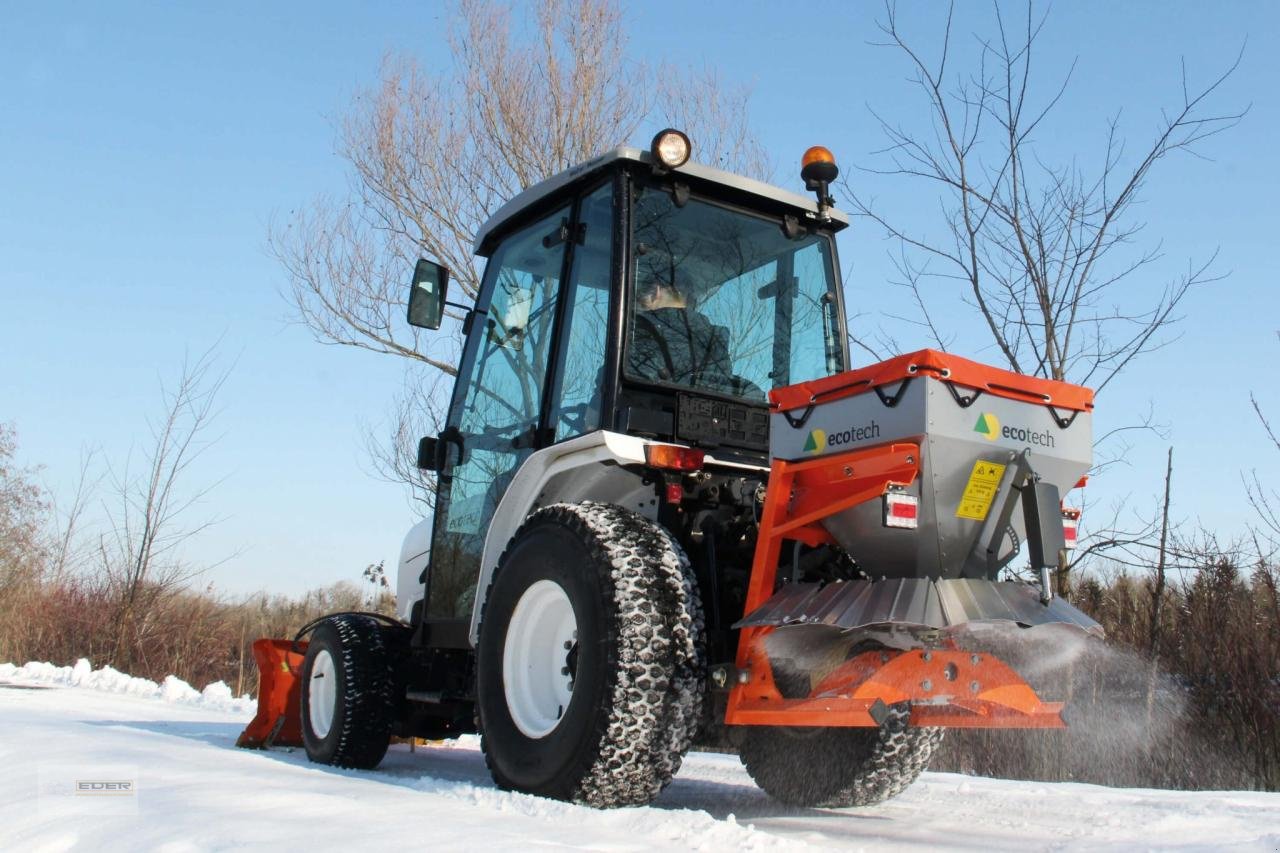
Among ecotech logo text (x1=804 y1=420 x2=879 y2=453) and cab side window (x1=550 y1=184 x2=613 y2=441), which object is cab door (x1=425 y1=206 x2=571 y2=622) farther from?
ecotech logo text (x1=804 y1=420 x2=879 y2=453)

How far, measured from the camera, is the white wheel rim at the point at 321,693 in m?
5.47

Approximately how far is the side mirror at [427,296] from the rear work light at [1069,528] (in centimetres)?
273

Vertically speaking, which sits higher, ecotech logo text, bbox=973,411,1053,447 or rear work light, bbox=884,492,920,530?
ecotech logo text, bbox=973,411,1053,447

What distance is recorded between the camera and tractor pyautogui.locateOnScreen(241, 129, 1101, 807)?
3422 mm

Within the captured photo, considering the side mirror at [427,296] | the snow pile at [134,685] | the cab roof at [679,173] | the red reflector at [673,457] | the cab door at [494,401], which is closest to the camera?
the red reflector at [673,457]

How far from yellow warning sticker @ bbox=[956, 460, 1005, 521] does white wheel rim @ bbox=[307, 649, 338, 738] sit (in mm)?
3230

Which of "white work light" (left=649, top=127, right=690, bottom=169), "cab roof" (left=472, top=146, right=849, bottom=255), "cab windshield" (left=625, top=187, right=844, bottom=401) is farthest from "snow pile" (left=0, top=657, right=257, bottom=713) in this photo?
"white work light" (left=649, top=127, right=690, bottom=169)

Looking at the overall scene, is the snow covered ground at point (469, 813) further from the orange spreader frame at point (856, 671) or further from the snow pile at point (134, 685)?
the snow pile at point (134, 685)

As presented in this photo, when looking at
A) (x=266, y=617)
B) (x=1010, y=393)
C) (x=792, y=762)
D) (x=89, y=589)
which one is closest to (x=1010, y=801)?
(x=792, y=762)

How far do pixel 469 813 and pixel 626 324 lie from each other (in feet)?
6.03

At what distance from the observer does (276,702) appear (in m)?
6.02

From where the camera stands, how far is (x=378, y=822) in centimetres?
314
